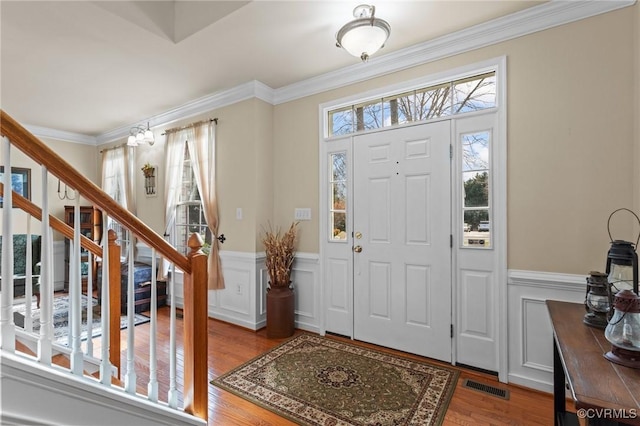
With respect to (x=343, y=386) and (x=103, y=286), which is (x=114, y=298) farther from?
(x=343, y=386)

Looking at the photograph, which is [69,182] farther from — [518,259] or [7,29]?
[518,259]

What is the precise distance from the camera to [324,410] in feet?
6.53

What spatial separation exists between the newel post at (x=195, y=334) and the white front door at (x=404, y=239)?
67.5 inches

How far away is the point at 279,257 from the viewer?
319 centimetres

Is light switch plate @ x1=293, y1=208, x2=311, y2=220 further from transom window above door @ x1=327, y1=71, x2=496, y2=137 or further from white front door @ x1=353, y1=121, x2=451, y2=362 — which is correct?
transom window above door @ x1=327, y1=71, x2=496, y2=137

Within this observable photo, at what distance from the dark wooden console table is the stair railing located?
156 centimetres

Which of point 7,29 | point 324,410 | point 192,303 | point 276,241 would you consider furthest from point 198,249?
point 7,29

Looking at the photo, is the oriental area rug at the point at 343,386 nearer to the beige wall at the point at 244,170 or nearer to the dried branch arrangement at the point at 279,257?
the dried branch arrangement at the point at 279,257

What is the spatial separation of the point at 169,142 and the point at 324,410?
370 cm

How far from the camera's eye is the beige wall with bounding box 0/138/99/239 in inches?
187

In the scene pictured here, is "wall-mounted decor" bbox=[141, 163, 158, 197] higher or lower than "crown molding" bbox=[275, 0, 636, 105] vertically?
lower

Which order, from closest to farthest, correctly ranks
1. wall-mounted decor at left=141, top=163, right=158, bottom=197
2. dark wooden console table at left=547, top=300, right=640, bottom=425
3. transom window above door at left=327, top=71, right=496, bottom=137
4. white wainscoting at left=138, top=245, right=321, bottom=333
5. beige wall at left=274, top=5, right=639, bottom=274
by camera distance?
1. dark wooden console table at left=547, top=300, right=640, bottom=425
2. beige wall at left=274, top=5, right=639, bottom=274
3. transom window above door at left=327, top=71, right=496, bottom=137
4. white wainscoting at left=138, top=245, right=321, bottom=333
5. wall-mounted decor at left=141, top=163, right=158, bottom=197

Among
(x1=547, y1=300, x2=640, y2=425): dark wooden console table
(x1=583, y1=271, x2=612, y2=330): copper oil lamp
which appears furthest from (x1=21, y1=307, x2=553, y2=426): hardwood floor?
(x1=583, y1=271, x2=612, y2=330): copper oil lamp

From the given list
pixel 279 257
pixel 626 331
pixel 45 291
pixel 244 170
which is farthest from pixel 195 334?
pixel 244 170
